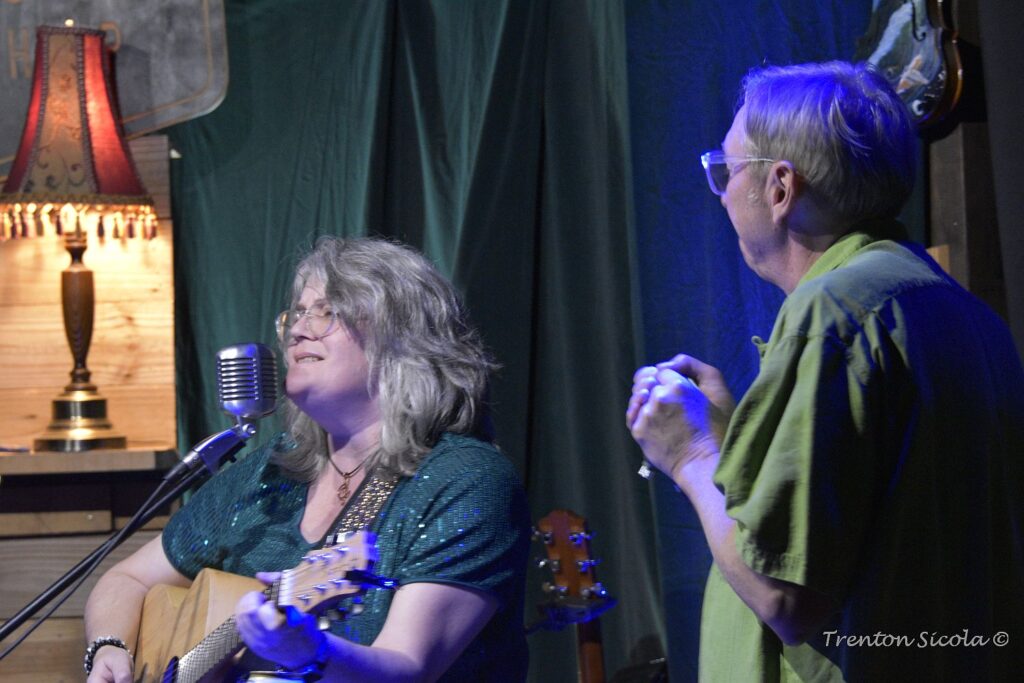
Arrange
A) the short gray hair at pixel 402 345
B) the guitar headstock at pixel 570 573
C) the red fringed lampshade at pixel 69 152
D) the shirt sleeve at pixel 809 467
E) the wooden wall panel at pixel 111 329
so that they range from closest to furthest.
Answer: the shirt sleeve at pixel 809 467, the short gray hair at pixel 402 345, the guitar headstock at pixel 570 573, the red fringed lampshade at pixel 69 152, the wooden wall panel at pixel 111 329

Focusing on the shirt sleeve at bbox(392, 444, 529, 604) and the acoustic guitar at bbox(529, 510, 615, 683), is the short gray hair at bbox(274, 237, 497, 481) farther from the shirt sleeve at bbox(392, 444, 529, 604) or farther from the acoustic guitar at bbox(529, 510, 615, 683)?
the acoustic guitar at bbox(529, 510, 615, 683)

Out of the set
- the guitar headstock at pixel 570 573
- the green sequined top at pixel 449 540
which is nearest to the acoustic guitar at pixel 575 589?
the guitar headstock at pixel 570 573

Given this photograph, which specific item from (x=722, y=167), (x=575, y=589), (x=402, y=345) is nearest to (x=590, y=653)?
(x=575, y=589)

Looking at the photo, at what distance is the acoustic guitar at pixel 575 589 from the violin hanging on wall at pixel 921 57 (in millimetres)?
1081

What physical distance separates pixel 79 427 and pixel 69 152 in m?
0.63

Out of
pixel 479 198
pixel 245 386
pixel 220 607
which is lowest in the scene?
pixel 220 607

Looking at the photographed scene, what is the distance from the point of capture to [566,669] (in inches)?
109

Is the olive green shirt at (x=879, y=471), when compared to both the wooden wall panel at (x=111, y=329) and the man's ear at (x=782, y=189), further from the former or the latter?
the wooden wall panel at (x=111, y=329)

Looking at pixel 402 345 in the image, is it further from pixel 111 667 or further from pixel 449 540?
pixel 111 667

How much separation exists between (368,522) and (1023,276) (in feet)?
4.06

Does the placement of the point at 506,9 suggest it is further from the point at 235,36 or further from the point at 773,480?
the point at 773,480

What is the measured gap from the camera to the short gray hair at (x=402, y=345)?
75.7 inches

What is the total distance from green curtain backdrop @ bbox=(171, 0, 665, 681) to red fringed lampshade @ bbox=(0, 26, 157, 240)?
296 millimetres

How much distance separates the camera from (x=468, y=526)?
5.78ft
